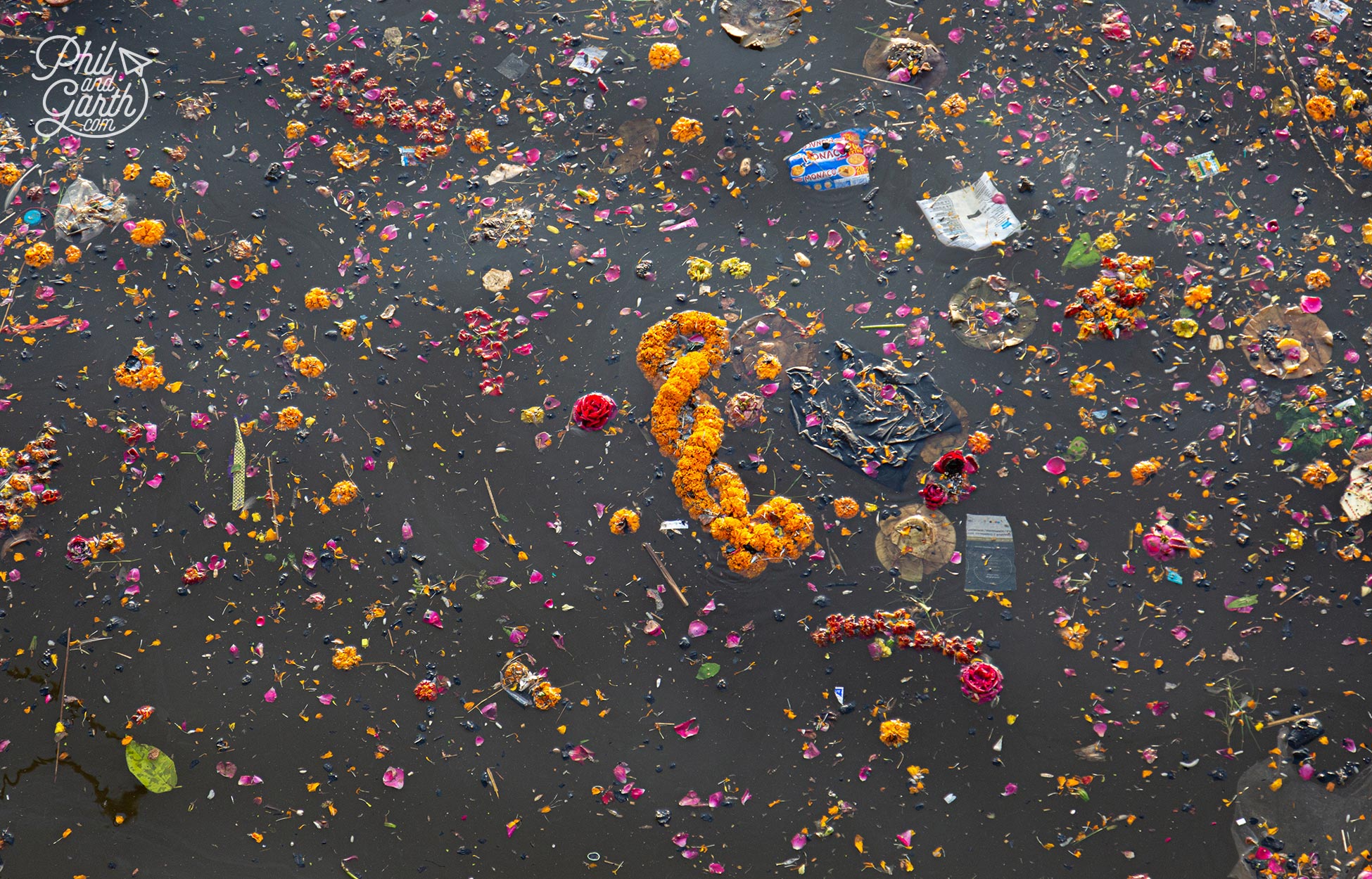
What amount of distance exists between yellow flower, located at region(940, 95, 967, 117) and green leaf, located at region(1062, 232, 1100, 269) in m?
0.98

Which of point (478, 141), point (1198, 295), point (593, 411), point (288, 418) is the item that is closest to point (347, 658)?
point (288, 418)

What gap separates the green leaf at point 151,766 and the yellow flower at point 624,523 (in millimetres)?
2681

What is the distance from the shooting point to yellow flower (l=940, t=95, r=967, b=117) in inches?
191

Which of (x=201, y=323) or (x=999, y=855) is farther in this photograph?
(x=201, y=323)

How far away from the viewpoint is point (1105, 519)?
4.54 metres

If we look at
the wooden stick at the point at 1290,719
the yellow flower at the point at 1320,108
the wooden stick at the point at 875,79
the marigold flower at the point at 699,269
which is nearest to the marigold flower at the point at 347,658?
the marigold flower at the point at 699,269

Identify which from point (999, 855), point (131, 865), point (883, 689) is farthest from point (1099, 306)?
point (131, 865)

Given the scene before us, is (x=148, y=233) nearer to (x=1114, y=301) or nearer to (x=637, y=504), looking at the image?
(x=637, y=504)

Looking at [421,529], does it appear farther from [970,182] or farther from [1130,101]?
[1130,101]

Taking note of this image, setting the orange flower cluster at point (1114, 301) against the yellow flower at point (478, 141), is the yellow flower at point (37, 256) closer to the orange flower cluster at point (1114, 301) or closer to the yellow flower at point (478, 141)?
the yellow flower at point (478, 141)

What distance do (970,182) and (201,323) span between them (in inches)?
175

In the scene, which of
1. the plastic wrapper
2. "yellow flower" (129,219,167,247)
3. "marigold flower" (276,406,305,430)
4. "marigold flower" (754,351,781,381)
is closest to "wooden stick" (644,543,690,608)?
"marigold flower" (754,351,781,381)

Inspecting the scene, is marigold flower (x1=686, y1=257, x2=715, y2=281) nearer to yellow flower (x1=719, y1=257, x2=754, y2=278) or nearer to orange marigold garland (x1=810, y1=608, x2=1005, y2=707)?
yellow flower (x1=719, y1=257, x2=754, y2=278)

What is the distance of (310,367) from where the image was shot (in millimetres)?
4711
